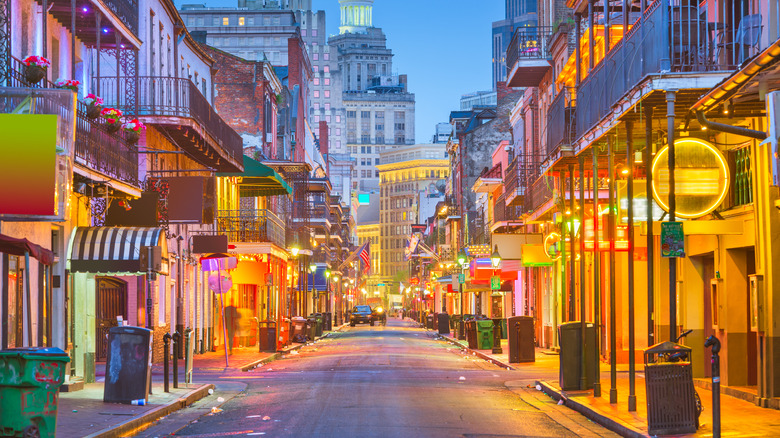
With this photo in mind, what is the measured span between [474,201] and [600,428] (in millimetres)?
66905

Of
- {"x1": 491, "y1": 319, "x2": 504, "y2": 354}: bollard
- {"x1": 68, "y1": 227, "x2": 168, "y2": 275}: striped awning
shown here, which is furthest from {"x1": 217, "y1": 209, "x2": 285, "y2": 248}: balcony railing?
{"x1": 68, "y1": 227, "x2": 168, "y2": 275}: striped awning

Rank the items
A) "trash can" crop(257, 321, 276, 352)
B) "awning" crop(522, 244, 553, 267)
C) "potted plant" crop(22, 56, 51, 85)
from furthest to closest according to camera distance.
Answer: "trash can" crop(257, 321, 276, 352) → "awning" crop(522, 244, 553, 267) → "potted plant" crop(22, 56, 51, 85)

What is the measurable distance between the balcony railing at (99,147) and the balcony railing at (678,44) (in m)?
9.07

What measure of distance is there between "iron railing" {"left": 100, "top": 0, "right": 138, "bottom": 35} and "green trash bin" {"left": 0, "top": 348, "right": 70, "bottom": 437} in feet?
36.6

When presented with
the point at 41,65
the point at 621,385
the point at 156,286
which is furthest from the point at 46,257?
the point at 156,286

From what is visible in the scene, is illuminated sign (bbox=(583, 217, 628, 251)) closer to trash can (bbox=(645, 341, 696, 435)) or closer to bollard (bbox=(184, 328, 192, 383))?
bollard (bbox=(184, 328, 192, 383))

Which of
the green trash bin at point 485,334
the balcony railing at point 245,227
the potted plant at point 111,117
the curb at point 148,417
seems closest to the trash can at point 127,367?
the curb at point 148,417

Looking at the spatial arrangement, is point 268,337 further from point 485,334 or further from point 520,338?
point 520,338

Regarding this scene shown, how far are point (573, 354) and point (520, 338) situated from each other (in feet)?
33.0

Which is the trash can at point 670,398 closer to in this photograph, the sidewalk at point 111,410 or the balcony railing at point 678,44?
the balcony railing at point 678,44

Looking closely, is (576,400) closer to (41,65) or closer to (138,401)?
(138,401)

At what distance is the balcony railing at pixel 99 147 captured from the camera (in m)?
18.0

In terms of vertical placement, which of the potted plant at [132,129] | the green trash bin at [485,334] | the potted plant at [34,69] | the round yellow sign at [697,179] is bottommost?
the green trash bin at [485,334]

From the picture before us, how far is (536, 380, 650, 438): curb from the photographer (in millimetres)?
13426
